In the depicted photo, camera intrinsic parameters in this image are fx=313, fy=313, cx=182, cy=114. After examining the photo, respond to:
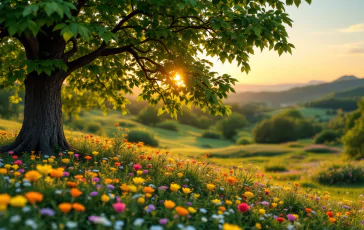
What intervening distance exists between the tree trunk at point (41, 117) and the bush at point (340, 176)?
14.5 metres

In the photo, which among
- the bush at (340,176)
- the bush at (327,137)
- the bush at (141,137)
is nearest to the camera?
the bush at (340,176)

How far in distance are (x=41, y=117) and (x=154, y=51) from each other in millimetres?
3580

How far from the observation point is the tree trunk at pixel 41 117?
8.38 metres

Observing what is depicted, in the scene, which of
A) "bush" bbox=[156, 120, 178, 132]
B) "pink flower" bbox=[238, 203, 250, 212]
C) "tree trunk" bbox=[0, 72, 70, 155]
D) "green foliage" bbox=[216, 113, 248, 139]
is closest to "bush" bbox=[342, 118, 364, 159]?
"tree trunk" bbox=[0, 72, 70, 155]

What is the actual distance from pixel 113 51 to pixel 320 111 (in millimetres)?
116462

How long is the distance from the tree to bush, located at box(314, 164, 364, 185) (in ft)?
38.7

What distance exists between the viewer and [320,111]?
113 metres

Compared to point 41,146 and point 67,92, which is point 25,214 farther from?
point 67,92

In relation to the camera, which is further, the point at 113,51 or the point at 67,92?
the point at 67,92

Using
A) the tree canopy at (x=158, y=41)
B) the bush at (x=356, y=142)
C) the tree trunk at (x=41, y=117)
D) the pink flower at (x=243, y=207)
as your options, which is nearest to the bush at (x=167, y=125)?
the bush at (x=356, y=142)

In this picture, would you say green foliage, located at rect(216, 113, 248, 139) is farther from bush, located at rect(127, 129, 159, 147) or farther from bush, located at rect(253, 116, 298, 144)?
bush, located at rect(127, 129, 159, 147)

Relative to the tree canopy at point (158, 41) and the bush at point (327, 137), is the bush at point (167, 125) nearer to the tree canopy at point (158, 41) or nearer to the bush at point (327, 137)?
the bush at point (327, 137)

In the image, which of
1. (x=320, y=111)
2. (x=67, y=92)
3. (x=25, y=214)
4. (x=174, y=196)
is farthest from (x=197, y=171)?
(x=320, y=111)

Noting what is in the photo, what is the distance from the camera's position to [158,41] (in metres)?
8.55
